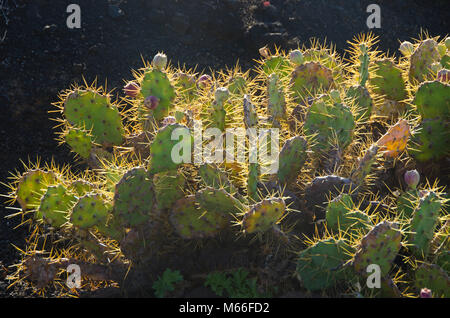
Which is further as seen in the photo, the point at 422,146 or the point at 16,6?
the point at 16,6

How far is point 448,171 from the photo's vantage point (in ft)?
9.37

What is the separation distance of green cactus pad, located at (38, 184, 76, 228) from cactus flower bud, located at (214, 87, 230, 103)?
84 centimetres

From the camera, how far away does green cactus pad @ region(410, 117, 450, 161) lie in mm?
2742

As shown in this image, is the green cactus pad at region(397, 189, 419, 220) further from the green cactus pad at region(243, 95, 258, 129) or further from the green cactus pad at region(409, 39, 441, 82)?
the green cactus pad at region(409, 39, 441, 82)

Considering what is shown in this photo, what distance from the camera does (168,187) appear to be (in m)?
2.35

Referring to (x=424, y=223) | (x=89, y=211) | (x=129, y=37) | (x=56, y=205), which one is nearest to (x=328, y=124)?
(x=424, y=223)

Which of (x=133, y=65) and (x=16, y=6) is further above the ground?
(x=16, y=6)

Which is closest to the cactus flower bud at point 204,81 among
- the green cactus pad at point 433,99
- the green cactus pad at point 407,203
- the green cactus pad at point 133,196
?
the green cactus pad at point 133,196

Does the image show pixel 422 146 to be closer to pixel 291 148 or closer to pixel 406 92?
pixel 406 92

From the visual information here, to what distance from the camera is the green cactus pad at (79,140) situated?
2715 mm

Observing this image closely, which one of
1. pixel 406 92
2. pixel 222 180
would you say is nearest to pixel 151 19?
pixel 406 92

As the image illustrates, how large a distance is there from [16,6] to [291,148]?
125 inches

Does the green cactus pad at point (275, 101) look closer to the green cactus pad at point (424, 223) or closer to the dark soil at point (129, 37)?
the green cactus pad at point (424, 223)

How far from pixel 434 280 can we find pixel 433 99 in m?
1.12
